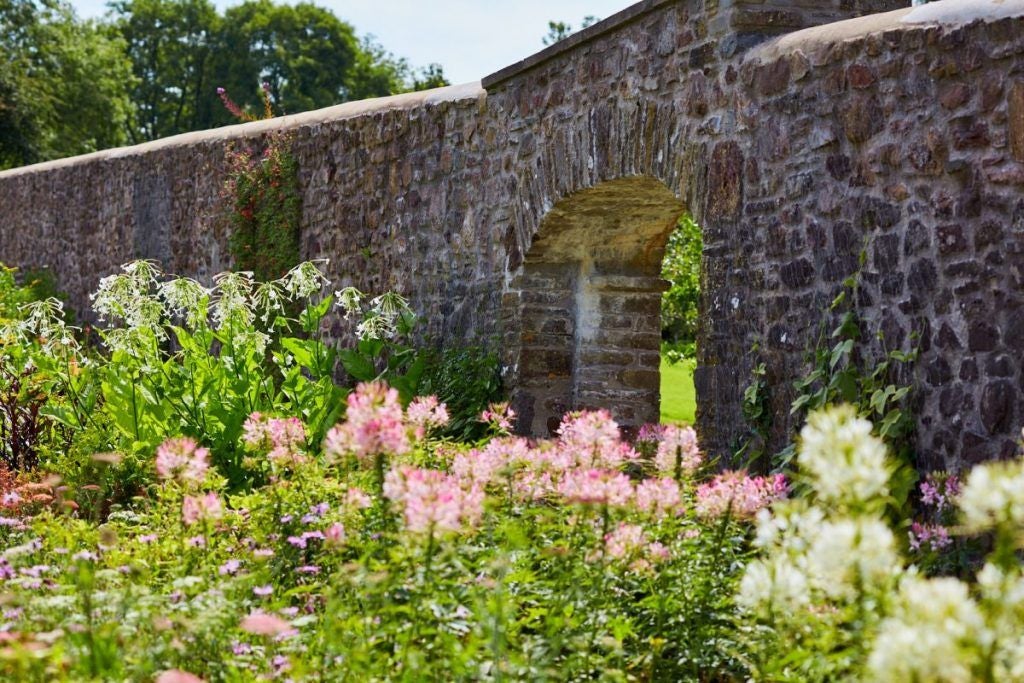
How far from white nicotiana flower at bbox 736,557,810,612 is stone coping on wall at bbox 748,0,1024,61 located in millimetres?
2815

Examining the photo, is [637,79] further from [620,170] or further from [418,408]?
[418,408]

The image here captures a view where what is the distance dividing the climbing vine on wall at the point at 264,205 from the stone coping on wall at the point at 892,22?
596cm

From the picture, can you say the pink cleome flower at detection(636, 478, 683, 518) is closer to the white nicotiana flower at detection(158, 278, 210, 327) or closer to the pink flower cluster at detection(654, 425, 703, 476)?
the pink flower cluster at detection(654, 425, 703, 476)

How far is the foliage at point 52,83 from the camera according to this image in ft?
87.6

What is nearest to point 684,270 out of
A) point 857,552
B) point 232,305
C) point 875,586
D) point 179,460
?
point 232,305

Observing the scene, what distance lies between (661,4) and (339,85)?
36.4m

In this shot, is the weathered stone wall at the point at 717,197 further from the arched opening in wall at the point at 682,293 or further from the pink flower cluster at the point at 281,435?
the arched opening in wall at the point at 682,293

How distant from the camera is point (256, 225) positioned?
39.0ft

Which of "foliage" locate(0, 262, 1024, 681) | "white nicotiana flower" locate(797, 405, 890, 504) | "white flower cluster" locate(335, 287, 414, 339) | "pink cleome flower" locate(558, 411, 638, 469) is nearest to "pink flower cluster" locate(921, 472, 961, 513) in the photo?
"foliage" locate(0, 262, 1024, 681)

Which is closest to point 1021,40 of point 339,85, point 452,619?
point 452,619

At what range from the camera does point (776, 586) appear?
261cm

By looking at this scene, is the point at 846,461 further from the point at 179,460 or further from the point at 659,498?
the point at 179,460

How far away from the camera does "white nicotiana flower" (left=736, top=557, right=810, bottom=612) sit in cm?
261

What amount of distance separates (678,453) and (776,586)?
131 cm
